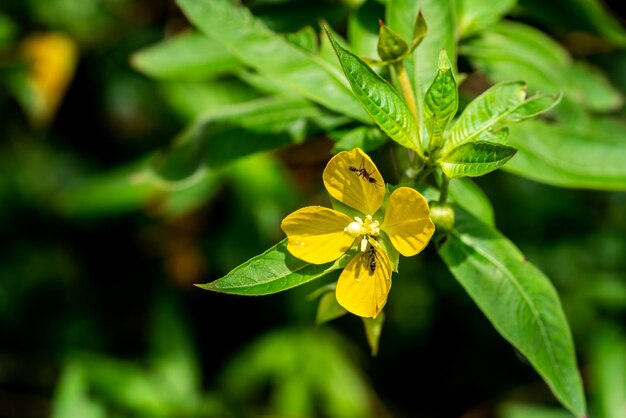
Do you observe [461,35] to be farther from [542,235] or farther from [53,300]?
[53,300]

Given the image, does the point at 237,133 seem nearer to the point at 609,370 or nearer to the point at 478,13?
the point at 478,13

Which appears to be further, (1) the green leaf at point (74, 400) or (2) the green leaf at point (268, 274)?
(1) the green leaf at point (74, 400)

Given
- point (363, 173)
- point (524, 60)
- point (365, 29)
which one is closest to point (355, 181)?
point (363, 173)

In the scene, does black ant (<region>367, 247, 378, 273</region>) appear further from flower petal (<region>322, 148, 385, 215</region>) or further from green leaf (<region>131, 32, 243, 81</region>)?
green leaf (<region>131, 32, 243, 81</region>)

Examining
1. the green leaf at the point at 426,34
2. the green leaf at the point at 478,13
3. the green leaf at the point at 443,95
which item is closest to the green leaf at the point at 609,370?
the green leaf at the point at 478,13

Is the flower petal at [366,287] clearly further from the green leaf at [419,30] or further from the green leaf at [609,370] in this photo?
the green leaf at [609,370]

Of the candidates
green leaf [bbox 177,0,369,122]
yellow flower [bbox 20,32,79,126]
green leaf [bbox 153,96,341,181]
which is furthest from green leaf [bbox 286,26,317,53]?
yellow flower [bbox 20,32,79,126]
